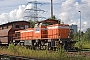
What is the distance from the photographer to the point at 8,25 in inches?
1255

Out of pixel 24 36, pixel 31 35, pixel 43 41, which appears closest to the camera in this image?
pixel 43 41

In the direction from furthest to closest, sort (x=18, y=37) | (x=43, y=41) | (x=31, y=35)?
(x=18, y=37) → (x=31, y=35) → (x=43, y=41)

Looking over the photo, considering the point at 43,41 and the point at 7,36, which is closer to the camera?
the point at 43,41

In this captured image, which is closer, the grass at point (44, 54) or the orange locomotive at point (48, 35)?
the grass at point (44, 54)

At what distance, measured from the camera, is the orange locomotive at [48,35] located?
21.2 m

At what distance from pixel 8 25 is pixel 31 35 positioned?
26.6ft

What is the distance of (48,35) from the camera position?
22.8 metres

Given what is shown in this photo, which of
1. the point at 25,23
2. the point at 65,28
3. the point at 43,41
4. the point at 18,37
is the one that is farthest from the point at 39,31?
the point at 25,23

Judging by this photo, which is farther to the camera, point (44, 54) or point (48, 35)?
point (48, 35)

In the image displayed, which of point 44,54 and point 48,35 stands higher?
point 48,35

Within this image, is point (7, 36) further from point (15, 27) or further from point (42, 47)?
point (42, 47)

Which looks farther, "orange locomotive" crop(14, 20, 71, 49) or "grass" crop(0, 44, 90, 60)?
"orange locomotive" crop(14, 20, 71, 49)

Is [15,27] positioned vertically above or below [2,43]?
above

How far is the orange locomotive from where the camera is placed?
21156 millimetres
